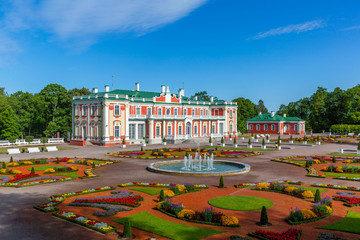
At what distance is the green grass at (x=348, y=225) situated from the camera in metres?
13.1

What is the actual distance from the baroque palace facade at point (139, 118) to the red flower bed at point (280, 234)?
45983mm

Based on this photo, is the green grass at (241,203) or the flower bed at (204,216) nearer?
the flower bed at (204,216)

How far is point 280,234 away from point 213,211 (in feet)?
12.4

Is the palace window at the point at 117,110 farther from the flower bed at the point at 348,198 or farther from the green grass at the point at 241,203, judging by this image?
→ the flower bed at the point at 348,198

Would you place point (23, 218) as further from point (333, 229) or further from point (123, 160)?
point (123, 160)

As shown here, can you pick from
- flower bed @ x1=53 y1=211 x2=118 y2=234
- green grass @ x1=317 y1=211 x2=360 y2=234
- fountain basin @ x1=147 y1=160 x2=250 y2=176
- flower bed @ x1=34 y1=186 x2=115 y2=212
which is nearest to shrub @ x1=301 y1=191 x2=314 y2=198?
green grass @ x1=317 y1=211 x2=360 y2=234

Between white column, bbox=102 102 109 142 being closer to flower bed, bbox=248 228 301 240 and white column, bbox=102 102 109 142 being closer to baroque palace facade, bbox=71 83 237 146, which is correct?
baroque palace facade, bbox=71 83 237 146

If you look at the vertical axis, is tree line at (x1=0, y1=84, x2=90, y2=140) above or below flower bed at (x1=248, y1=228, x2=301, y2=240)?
above

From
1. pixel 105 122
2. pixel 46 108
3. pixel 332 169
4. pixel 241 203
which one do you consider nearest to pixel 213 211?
pixel 241 203

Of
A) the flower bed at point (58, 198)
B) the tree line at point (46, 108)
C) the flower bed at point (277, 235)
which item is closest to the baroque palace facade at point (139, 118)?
the tree line at point (46, 108)

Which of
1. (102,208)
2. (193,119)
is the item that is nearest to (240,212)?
(102,208)

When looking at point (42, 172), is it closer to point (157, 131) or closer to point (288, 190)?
point (288, 190)

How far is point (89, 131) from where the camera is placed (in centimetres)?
5884

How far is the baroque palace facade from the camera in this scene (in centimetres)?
5675
